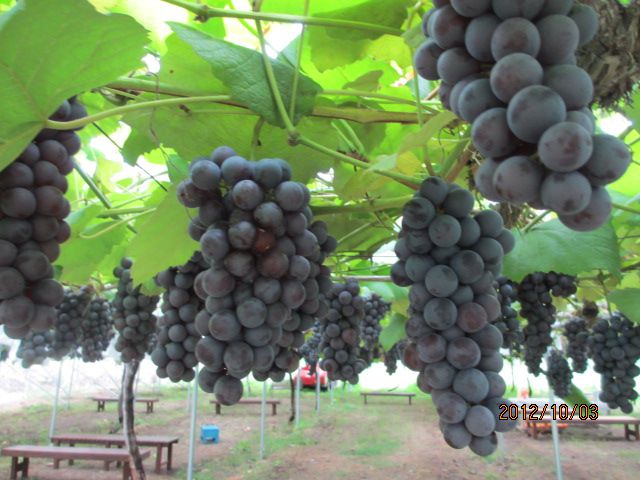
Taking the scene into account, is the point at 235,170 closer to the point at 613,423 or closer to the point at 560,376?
the point at 560,376

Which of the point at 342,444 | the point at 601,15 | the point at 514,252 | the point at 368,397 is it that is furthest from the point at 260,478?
the point at 368,397

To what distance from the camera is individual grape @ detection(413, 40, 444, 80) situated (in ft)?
2.07

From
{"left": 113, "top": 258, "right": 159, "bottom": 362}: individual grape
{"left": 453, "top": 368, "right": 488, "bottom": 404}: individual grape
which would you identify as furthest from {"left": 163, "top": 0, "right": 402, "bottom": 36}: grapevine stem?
{"left": 113, "top": 258, "right": 159, "bottom": 362}: individual grape

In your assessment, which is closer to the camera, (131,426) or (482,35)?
(482,35)

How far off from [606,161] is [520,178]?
71mm

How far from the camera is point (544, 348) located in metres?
2.28

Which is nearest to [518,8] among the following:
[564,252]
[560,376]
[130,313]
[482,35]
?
[482,35]

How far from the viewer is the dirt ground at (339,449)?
23.4 feet

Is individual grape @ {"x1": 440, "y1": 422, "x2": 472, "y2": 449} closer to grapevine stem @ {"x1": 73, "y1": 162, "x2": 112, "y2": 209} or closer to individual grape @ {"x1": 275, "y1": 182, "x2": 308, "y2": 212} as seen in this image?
individual grape @ {"x1": 275, "y1": 182, "x2": 308, "y2": 212}

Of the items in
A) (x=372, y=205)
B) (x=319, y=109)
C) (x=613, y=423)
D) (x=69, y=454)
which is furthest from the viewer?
(x=613, y=423)

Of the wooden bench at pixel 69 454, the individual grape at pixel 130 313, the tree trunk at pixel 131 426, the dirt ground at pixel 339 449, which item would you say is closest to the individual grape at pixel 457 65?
the individual grape at pixel 130 313

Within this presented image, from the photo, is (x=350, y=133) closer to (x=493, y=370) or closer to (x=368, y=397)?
(x=493, y=370)

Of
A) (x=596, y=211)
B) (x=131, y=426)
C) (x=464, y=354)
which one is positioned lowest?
(x=131, y=426)

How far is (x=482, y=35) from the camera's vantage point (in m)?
0.54
